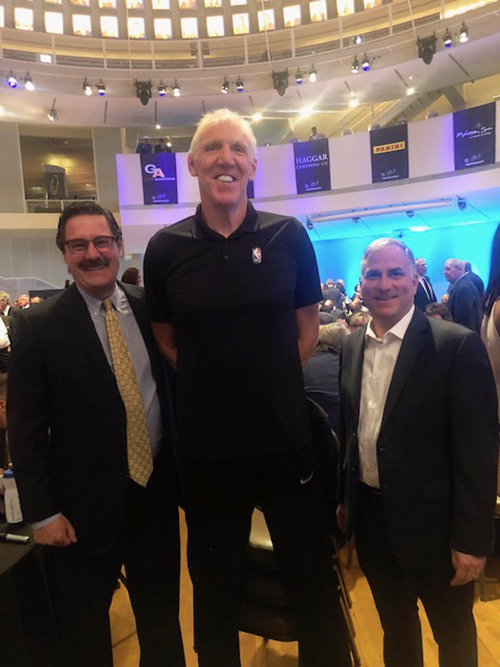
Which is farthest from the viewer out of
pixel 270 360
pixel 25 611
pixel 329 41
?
pixel 329 41

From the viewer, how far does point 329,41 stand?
36.8 feet

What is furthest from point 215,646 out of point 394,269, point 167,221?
point 167,221

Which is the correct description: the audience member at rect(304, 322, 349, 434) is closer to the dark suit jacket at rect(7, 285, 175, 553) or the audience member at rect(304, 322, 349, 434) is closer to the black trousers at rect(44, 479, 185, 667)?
the black trousers at rect(44, 479, 185, 667)

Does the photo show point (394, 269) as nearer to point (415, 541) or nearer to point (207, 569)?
point (415, 541)

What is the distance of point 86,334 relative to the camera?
1.48 metres

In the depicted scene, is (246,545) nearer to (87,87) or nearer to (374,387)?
(374,387)

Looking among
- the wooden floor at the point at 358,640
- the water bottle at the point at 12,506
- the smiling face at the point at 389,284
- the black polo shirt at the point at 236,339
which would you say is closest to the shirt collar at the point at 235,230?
the black polo shirt at the point at 236,339

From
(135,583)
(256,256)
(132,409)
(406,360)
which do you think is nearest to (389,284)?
(406,360)

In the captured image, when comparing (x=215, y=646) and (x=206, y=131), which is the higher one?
(x=206, y=131)

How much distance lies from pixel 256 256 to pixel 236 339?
250 millimetres

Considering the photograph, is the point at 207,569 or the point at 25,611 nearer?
the point at 207,569

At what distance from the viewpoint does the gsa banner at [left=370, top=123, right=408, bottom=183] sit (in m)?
9.62

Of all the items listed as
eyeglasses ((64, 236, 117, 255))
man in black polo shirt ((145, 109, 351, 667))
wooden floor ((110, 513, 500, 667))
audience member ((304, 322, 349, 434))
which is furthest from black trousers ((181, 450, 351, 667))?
audience member ((304, 322, 349, 434))

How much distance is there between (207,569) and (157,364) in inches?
26.4
